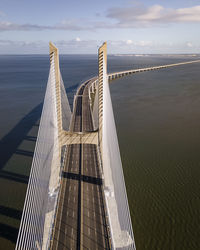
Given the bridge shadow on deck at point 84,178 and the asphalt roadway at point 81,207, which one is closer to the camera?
the asphalt roadway at point 81,207

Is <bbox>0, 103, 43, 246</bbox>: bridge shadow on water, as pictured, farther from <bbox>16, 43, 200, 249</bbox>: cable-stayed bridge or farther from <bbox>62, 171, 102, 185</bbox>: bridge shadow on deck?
<bbox>62, 171, 102, 185</bbox>: bridge shadow on deck

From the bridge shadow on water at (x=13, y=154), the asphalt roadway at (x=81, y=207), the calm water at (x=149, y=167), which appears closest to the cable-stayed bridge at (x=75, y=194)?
the asphalt roadway at (x=81, y=207)

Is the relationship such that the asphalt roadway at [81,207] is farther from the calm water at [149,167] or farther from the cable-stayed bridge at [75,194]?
the calm water at [149,167]

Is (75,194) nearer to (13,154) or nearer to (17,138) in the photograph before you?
(13,154)

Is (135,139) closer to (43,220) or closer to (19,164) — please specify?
(19,164)

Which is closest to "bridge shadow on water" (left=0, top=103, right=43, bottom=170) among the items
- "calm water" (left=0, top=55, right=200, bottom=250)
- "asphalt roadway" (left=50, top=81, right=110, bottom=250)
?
"calm water" (left=0, top=55, right=200, bottom=250)

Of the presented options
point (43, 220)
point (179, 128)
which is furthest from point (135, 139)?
point (43, 220)

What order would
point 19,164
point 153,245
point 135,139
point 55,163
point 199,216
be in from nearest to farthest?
1. point 153,245
2. point 199,216
3. point 55,163
4. point 19,164
5. point 135,139
